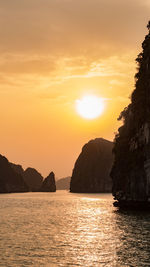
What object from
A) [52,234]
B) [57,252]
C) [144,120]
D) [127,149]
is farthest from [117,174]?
[57,252]

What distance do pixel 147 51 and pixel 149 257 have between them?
189 ft

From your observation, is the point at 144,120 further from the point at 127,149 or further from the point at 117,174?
the point at 117,174

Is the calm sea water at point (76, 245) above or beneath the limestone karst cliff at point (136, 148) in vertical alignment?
beneath

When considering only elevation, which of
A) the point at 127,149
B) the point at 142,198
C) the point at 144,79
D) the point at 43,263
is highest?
the point at 144,79

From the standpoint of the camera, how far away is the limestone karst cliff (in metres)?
71.8

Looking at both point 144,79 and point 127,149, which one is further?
point 127,149

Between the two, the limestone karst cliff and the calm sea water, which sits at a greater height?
the limestone karst cliff

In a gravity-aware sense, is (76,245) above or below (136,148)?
below

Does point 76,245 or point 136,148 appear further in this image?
point 136,148

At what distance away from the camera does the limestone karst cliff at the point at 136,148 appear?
71750mm

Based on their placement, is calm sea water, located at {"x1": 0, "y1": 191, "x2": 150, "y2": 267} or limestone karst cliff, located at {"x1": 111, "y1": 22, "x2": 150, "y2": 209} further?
limestone karst cliff, located at {"x1": 111, "y1": 22, "x2": 150, "y2": 209}

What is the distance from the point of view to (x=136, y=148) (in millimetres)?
76688

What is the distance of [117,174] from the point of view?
89375mm

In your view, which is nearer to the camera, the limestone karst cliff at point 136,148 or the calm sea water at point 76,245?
the calm sea water at point 76,245
